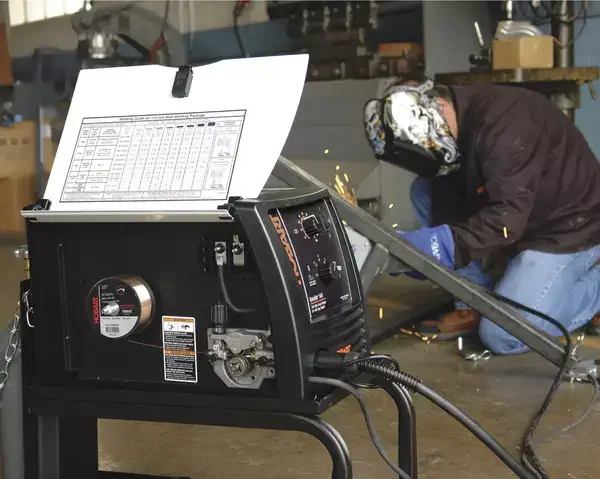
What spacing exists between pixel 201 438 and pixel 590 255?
162cm

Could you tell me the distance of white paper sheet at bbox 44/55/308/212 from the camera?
52.6 inches

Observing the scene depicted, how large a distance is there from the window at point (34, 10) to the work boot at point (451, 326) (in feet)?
6.40

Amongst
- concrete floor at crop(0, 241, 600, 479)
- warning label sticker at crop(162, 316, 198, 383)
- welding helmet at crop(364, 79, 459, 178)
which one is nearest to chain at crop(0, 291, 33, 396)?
warning label sticker at crop(162, 316, 198, 383)

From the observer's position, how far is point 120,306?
1388mm

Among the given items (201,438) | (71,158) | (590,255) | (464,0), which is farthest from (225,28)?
(71,158)

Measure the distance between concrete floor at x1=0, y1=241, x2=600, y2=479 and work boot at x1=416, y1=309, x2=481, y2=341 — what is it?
1.41 feet

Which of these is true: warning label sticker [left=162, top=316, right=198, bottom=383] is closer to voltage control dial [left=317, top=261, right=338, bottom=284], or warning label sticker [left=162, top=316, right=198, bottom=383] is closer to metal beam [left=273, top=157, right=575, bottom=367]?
voltage control dial [left=317, top=261, right=338, bottom=284]

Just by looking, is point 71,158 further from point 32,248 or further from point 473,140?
point 473,140

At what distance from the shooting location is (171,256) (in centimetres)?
140

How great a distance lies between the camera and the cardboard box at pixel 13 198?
352cm

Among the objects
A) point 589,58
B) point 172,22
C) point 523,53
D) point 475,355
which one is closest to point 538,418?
point 475,355

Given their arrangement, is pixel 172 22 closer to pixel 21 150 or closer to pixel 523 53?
pixel 21 150

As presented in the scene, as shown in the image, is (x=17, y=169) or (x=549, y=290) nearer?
(x=549, y=290)

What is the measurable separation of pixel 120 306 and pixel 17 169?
2.34 metres
